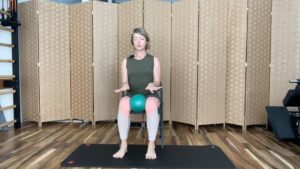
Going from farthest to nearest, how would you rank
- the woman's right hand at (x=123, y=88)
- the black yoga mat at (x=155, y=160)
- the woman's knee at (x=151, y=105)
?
the woman's right hand at (x=123, y=88), the woman's knee at (x=151, y=105), the black yoga mat at (x=155, y=160)

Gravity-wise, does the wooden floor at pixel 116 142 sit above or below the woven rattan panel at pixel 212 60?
below

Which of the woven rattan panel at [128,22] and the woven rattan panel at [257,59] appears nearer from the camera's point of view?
the woven rattan panel at [257,59]

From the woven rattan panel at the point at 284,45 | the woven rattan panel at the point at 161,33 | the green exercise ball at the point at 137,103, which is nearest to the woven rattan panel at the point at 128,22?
the woven rattan panel at the point at 161,33

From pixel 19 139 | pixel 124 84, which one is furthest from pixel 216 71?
pixel 19 139

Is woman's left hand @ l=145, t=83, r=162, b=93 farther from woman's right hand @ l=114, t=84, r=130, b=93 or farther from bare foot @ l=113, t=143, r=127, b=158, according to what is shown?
bare foot @ l=113, t=143, r=127, b=158

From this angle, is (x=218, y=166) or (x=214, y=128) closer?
(x=218, y=166)

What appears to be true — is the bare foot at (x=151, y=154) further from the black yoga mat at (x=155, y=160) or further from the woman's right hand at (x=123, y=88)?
the woman's right hand at (x=123, y=88)

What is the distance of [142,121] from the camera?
4.24 meters

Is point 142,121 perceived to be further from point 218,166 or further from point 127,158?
point 218,166

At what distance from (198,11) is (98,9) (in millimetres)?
1495

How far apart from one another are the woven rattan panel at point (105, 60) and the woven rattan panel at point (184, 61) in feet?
3.02

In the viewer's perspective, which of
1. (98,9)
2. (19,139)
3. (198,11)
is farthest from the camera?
(98,9)

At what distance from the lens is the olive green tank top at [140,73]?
2.91 metres

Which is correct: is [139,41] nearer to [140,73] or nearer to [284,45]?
[140,73]
